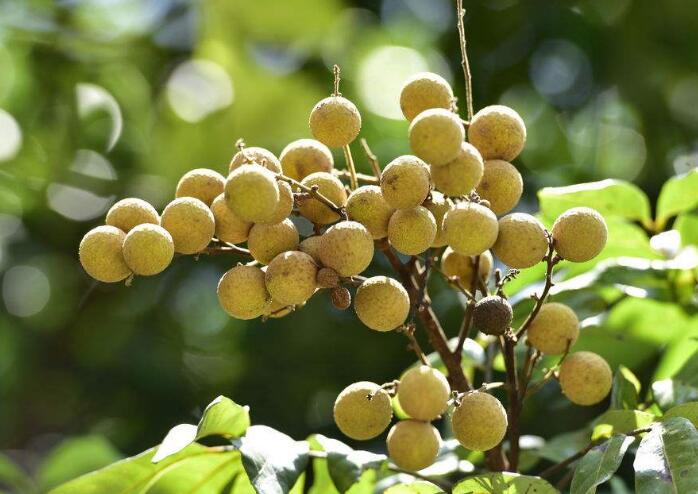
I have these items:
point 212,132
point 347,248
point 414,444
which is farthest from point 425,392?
point 212,132

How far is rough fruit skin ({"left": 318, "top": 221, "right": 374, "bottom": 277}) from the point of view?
0.87 meters

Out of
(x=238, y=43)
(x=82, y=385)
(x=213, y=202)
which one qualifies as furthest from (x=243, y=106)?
(x=213, y=202)

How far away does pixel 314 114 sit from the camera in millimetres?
990

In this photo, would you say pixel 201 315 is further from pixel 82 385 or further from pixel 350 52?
pixel 350 52

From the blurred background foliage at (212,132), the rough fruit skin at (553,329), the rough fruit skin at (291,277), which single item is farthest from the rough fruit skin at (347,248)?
the blurred background foliage at (212,132)

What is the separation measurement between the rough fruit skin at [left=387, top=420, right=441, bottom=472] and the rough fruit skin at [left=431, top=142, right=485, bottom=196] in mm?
234

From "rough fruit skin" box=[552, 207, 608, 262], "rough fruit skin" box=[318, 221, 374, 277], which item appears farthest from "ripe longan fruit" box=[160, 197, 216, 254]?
"rough fruit skin" box=[552, 207, 608, 262]

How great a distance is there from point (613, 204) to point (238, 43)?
4.12ft

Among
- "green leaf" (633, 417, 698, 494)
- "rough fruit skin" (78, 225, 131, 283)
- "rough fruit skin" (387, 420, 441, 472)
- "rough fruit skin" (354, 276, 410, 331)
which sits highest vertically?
"rough fruit skin" (78, 225, 131, 283)

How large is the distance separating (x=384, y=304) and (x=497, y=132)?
22 cm

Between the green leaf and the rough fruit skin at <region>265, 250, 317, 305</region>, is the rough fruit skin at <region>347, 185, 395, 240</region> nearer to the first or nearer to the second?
the rough fruit skin at <region>265, 250, 317, 305</region>

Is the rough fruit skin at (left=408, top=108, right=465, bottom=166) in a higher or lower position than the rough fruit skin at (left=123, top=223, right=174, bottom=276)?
higher

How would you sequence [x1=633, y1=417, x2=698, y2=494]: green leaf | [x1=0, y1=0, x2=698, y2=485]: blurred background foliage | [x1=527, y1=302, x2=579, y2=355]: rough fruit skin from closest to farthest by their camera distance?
[x1=633, y1=417, x2=698, y2=494]: green leaf < [x1=527, y1=302, x2=579, y2=355]: rough fruit skin < [x1=0, y1=0, x2=698, y2=485]: blurred background foliage

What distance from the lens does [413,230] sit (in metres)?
0.87
